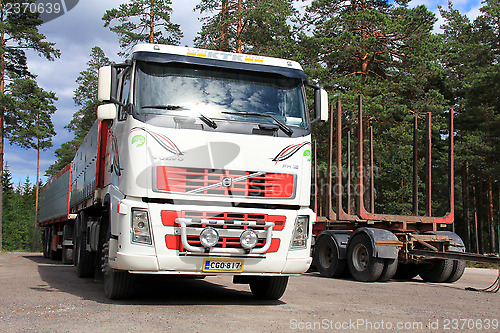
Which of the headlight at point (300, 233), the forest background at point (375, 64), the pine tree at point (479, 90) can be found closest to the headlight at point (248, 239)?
the headlight at point (300, 233)

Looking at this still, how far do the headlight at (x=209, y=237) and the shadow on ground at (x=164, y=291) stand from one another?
128cm

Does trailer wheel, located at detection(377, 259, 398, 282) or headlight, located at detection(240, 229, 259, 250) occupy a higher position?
headlight, located at detection(240, 229, 259, 250)

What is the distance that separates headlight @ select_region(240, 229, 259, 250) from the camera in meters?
7.11

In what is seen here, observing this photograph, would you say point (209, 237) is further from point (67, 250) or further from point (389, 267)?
point (67, 250)

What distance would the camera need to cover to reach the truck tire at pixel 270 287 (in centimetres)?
828

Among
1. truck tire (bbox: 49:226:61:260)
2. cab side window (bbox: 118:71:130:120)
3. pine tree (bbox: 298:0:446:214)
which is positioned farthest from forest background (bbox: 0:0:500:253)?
cab side window (bbox: 118:71:130:120)

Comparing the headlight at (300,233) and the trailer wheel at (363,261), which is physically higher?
the headlight at (300,233)

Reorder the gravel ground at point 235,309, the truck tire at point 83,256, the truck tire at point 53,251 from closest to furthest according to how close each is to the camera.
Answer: the gravel ground at point 235,309 → the truck tire at point 83,256 → the truck tire at point 53,251

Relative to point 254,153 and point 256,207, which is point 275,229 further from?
point 254,153

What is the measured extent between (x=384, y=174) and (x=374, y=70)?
8426mm

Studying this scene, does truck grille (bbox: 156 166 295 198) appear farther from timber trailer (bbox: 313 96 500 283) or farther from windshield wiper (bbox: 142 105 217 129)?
timber trailer (bbox: 313 96 500 283)

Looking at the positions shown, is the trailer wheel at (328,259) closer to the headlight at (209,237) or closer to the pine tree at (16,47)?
the headlight at (209,237)

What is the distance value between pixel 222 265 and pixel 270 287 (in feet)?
4.91

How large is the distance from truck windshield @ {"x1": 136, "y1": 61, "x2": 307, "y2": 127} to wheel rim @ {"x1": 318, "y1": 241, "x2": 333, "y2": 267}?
7.28 m
